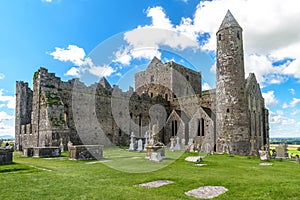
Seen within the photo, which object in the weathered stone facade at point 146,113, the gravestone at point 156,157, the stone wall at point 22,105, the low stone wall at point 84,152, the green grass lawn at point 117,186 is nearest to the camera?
the green grass lawn at point 117,186

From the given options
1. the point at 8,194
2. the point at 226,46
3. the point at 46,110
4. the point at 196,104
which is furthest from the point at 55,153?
the point at 196,104

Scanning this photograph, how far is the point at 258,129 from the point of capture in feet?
95.5

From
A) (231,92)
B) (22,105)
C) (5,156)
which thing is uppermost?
(231,92)

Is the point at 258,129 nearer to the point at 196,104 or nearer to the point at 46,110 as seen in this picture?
the point at 196,104

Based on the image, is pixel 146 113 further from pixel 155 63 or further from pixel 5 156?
pixel 5 156

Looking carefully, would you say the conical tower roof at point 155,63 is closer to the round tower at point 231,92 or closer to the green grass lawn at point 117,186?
the round tower at point 231,92

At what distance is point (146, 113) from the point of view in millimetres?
35031

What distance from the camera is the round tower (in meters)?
24.1

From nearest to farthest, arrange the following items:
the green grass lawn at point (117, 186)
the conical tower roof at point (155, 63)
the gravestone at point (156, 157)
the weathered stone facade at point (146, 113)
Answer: the green grass lawn at point (117, 186)
the gravestone at point (156, 157)
the weathered stone facade at point (146, 113)
the conical tower roof at point (155, 63)

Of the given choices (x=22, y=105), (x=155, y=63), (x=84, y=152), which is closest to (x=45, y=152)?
(x=84, y=152)

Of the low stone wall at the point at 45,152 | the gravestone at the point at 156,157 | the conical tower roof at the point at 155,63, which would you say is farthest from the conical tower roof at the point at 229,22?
the low stone wall at the point at 45,152

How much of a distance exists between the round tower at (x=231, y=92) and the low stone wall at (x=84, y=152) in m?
14.2

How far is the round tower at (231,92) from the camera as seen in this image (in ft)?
79.1

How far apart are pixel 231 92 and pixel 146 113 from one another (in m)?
13.7
